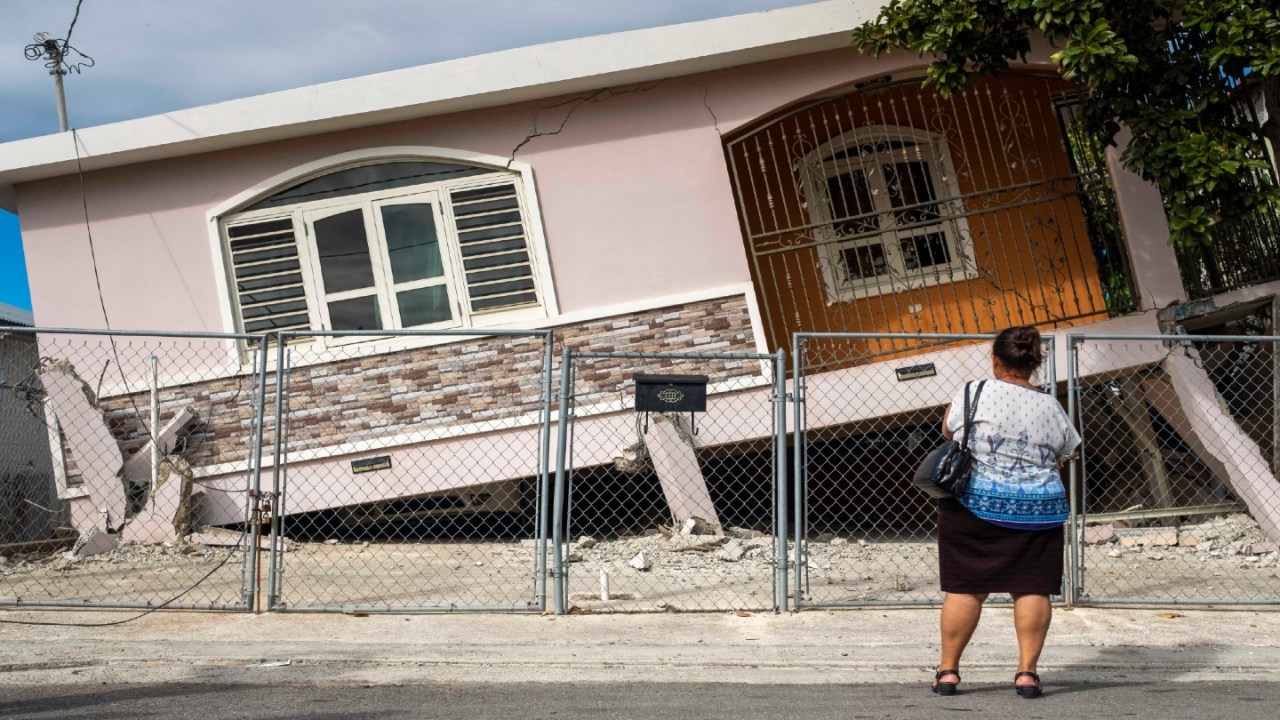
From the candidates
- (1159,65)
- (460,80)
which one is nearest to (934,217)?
(1159,65)

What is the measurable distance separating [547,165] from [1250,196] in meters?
5.08

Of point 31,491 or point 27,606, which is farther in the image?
point 31,491

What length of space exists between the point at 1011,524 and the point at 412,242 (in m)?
6.30

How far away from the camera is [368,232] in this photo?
9.71 meters

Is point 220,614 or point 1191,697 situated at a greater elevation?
point 220,614

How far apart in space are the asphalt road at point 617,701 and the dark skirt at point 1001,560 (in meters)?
0.45

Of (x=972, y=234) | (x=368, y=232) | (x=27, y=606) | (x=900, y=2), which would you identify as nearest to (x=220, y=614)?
(x=27, y=606)

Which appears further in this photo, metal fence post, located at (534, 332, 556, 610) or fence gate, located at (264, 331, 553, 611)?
fence gate, located at (264, 331, 553, 611)

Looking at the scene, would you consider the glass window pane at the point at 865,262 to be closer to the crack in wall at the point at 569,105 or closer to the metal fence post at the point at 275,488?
the crack in wall at the point at 569,105

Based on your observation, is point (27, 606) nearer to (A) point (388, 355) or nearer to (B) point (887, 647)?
(A) point (388, 355)

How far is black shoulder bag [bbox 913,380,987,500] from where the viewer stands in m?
→ 4.60

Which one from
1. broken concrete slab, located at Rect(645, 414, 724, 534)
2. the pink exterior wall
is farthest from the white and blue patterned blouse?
the pink exterior wall

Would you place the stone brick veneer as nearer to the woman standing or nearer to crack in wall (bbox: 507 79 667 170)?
crack in wall (bbox: 507 79 667 170)

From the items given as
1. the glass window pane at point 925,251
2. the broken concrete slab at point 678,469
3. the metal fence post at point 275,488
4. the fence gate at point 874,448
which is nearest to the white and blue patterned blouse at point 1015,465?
the fence gate at point 874,448
